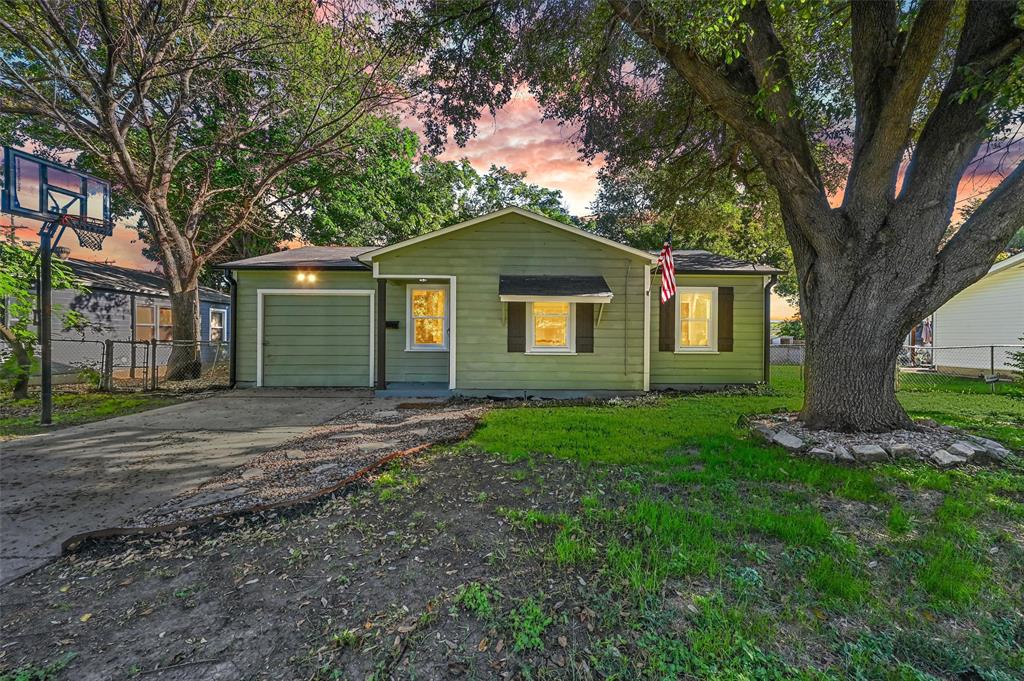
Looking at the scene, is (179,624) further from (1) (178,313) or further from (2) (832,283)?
(1) (178,313)

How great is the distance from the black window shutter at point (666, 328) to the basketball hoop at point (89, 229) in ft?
34.8

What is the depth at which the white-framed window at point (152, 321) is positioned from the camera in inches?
532

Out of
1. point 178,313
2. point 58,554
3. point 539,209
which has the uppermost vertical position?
point 539,209

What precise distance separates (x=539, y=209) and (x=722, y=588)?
2530cm

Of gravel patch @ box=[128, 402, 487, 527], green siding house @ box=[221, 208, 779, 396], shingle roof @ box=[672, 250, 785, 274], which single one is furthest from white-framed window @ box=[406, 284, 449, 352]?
shingle roof @ box=[672, 250, 785, 274]

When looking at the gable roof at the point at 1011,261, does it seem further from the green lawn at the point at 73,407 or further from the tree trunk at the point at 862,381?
the green lawn at the point at 73,407

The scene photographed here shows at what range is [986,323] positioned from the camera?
40.7ft

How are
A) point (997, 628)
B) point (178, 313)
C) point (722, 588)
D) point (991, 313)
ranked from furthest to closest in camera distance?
point (991, 313) < point (178, 313) < point (722, 588) < point (997, 628)

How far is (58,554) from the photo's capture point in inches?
101

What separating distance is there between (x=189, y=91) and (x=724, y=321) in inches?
568

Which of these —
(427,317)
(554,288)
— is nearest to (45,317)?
(427,317)

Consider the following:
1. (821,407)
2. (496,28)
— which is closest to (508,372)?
(821,407)

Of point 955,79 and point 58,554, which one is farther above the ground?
point 955,79

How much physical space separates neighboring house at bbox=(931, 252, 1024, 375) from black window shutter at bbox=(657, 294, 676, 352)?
7.70 metres
